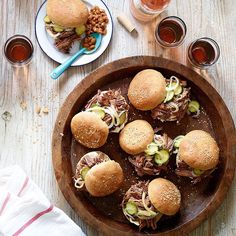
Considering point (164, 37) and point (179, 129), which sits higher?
point (164, 37)

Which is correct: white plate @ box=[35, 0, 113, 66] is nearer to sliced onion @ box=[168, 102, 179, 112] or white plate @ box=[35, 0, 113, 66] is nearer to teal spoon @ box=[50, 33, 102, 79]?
teal spoon @ box=[50, 33, 102, 79]

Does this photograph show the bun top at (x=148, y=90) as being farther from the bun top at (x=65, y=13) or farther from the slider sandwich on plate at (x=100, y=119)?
the bun top at (x=65, y=13)

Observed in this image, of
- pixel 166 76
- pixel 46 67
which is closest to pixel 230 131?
pixel 166 76

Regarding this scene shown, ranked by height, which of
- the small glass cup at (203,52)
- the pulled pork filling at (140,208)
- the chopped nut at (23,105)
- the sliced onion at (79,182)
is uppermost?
the small glass cup at (203,52)

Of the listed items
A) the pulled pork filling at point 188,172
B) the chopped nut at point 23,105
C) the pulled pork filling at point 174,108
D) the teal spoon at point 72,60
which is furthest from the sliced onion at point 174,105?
the chopped nut at point 23,105

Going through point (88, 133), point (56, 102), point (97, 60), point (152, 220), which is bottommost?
point (152, 220)

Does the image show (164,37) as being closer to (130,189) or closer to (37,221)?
(130,189)

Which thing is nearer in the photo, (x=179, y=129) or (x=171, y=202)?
(x=171, y=202)

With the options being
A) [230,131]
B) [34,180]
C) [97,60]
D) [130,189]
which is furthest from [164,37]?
[34,180]
